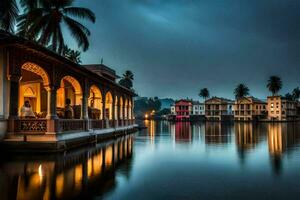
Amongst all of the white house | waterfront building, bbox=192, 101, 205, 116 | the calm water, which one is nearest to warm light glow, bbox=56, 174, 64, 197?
the calm water

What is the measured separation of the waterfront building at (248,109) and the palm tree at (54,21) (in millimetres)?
101277

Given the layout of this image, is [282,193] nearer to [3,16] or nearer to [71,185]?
[71,185]

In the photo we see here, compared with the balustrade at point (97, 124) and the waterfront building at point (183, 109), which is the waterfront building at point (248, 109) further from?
the balustrade at point (97, 124)

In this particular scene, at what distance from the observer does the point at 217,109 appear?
12606cm

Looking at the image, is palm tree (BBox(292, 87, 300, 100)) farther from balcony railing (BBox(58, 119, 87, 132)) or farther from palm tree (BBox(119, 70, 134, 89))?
balcony railing (BBox(58, 119, 87, 132))

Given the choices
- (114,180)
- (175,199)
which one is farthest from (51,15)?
(175,199)

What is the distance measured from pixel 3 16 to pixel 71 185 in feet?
31.1

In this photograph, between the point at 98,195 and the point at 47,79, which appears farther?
the point at 47,79

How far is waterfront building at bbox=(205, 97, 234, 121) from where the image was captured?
409 ft

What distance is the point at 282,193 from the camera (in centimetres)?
627

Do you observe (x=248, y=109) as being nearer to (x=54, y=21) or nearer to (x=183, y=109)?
(x=183, y=109)

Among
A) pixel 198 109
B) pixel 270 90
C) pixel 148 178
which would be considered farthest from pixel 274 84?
pixel 148 178

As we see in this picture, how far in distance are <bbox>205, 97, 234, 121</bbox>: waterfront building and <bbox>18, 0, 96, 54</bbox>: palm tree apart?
105m

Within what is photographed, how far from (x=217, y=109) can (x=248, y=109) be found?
528 inches
